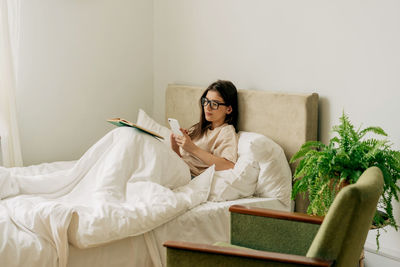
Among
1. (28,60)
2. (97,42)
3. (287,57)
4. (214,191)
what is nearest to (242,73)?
(287,57)

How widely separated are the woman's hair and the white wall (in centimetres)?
99

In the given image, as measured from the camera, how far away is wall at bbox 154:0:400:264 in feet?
7.74

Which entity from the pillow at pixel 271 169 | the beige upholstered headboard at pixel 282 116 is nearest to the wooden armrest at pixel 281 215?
the pillow at pixel 271 169

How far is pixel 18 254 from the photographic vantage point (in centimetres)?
191

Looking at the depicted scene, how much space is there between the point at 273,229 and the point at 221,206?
554mm

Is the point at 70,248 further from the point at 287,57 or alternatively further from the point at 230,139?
the point at 287,57

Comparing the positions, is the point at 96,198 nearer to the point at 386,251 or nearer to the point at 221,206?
the point at 221,206

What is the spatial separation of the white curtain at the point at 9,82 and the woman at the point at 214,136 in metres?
1.08

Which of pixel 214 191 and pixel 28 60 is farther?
pixel 28 60

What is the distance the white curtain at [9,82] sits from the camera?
3143 mm

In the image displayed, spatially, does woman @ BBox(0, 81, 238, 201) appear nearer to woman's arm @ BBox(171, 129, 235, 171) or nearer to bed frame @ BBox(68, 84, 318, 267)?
woman's arm @ BBox(171, 129, 235, 171)

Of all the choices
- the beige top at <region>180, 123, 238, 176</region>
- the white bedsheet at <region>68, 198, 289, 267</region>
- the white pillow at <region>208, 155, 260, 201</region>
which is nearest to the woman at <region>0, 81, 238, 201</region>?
the beige top at <region>180, 123, 238, 176</region>

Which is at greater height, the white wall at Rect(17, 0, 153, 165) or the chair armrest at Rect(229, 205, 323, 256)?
the white wall at Rect(17, 0, 153, 165)

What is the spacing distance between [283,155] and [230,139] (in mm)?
351
